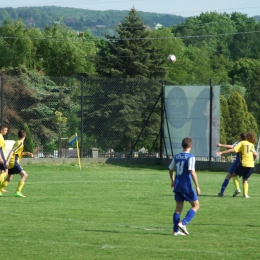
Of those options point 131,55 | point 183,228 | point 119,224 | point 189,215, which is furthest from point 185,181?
point 131,55

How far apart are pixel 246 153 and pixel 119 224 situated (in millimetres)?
6569

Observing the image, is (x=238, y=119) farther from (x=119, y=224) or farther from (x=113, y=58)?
(x=119, y=224)

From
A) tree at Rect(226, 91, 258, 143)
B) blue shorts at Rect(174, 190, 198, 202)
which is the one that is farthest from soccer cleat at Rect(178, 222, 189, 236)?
tree at Rect(226, 91, 258, 143)

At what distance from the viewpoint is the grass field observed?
1123 cm

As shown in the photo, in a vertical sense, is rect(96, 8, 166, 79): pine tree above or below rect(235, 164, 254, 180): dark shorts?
above

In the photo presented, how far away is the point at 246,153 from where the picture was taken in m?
20.0

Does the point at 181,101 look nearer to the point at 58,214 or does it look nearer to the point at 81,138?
the point at 81,138

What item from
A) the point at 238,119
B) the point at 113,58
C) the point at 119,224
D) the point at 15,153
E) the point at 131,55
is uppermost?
the point at 131,55

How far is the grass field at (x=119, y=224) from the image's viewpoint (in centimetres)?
1123

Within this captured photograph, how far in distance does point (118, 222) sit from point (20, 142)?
19.9ft

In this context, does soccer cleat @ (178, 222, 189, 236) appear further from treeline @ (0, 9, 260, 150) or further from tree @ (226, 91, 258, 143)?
tree @ (226, 91, 258, 143)

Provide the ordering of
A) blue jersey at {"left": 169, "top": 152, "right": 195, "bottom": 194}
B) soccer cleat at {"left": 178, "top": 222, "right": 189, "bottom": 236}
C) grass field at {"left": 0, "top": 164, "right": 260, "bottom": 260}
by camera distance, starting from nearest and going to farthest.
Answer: grass field at {"left": 0, "top": 164, "right": 260, "bottom": 260} < soccer cleat at {"left": 178, "top": 222, "right": 189, "bottom": 236} < blue jersey at {"left": 169, "top": 152, "right": 195, "bottom": 194}

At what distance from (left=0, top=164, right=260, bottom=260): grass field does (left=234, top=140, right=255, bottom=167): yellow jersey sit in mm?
855

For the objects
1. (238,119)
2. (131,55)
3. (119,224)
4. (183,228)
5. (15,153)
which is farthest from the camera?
(131,55)
